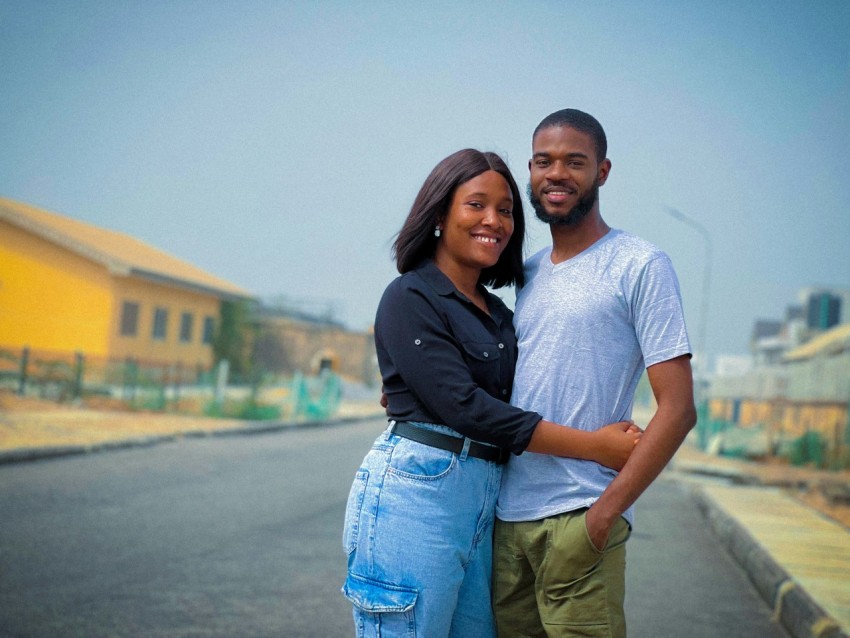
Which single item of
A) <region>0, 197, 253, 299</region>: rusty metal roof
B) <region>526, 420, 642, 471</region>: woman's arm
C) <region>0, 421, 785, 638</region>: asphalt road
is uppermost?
<region>0, 197, 253, 299</region>: rusty metal roof

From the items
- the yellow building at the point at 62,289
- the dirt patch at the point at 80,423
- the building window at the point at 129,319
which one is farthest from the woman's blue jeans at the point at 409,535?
the building window at the point at 129,319

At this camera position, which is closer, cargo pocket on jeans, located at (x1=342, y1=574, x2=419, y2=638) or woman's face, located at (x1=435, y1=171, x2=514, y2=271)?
cargo pocket on jeans, located at (x1=342, y1=574, x2=419, y2=638)

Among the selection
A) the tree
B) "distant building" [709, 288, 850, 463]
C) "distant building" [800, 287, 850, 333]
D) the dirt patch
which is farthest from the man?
"distant building" [800, 287, 850, 333]

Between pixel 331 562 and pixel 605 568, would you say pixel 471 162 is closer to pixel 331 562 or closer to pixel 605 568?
pixel 605 568

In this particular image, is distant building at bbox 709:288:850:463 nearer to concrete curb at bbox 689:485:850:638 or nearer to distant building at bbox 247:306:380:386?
concrete curb at bbox 689:485:850:638

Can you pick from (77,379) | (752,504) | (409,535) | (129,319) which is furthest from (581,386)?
(129,319)

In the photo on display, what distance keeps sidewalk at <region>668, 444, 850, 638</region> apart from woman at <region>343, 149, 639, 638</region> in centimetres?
320

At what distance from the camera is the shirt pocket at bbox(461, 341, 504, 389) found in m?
2.65

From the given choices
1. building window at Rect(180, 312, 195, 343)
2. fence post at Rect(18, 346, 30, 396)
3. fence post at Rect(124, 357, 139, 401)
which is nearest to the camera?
fence post at Rect(18, 346, 30, 396)

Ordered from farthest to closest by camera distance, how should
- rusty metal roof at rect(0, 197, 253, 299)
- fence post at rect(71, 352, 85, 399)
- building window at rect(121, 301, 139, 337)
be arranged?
building window at rect(121, 301, 139, 337), rusty metal roof at rect(0, 197, 253, 299), fence post at rect(71, 352, 85, 399)

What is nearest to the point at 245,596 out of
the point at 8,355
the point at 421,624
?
the point at 421,624

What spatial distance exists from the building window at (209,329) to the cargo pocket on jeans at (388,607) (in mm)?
29872

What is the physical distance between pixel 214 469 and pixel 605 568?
982cm

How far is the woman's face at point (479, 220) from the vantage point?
2791mm
